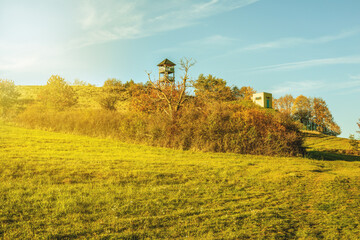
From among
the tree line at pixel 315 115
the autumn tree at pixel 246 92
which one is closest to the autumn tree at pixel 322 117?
the tree line at pixel 315 115

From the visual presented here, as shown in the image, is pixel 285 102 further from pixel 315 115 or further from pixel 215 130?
pixel 215 130

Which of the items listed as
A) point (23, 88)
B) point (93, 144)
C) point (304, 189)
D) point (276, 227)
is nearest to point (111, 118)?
point (93, 144)

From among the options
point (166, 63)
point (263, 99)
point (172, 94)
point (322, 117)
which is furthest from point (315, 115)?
point (172, 94)

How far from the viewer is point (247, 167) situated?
13.0 metres

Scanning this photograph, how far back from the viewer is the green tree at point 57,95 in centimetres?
4688

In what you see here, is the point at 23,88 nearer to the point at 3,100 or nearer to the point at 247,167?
the point at 3,100

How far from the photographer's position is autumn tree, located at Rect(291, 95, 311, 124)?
70.3 meters

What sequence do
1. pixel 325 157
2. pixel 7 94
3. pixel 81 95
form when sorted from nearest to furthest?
pixel 325 157, pixel 7 94, pixel 81 95

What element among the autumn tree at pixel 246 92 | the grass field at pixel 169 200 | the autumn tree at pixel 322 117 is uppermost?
the autumn tree at pixel 246 92

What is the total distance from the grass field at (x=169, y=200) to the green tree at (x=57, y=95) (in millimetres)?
36516

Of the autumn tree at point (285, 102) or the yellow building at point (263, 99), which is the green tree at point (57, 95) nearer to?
the yellow building at point (263, 99)

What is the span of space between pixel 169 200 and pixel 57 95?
46.7 meters

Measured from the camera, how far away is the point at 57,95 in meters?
47.9

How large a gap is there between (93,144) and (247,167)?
A: 1184 centimetres
